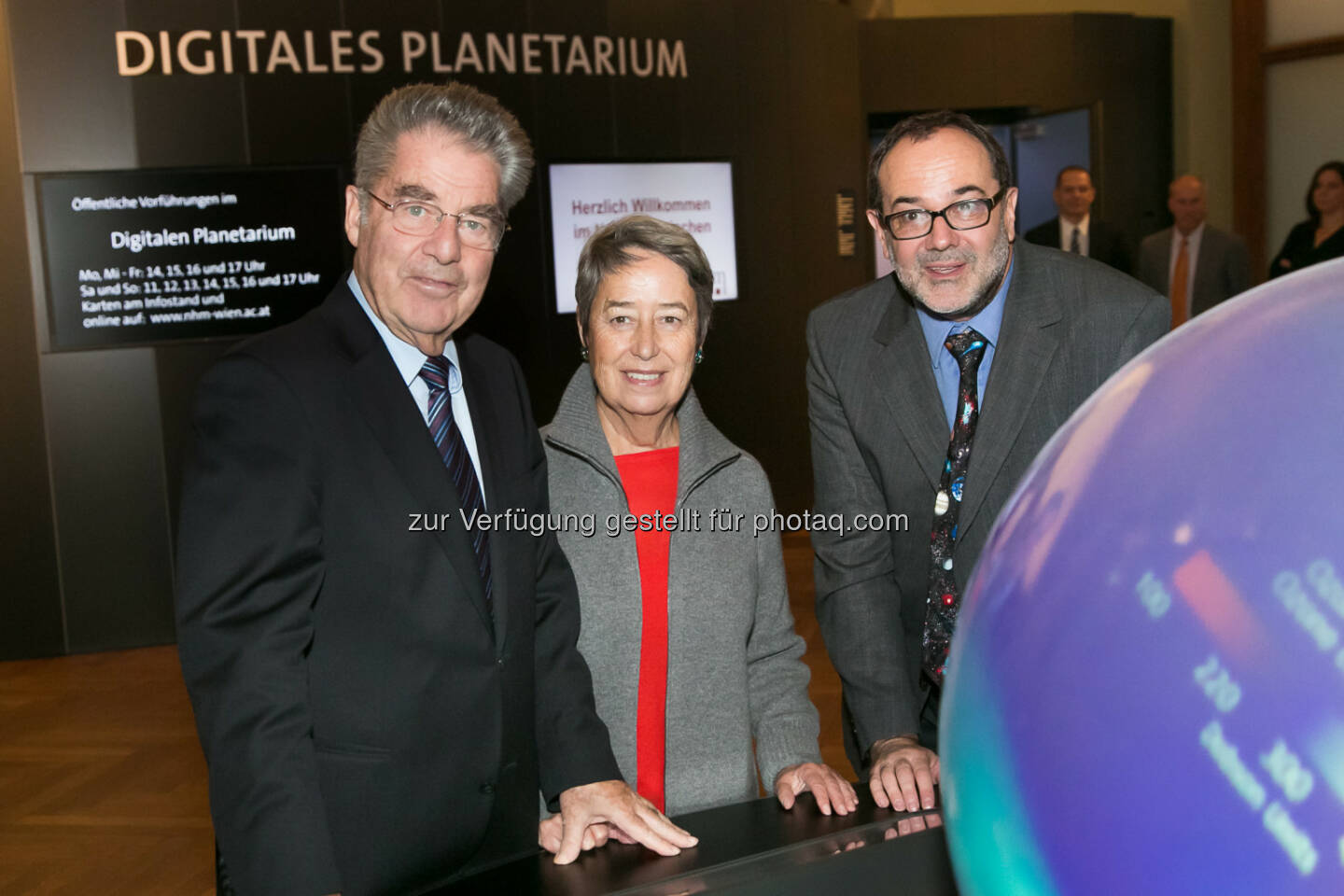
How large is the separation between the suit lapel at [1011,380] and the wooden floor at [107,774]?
94.4 inches

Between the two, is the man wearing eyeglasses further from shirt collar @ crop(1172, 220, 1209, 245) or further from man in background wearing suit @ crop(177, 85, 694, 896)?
shirt collar @ crop(1172, 220, 1209, 245)

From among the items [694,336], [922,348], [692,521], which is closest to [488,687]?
[692,521]

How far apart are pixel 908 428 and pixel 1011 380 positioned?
172 mm

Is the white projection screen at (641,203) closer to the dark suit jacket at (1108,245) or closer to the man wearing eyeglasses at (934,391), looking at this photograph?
the dark suit jacket at (1108,245)

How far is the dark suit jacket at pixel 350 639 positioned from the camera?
122 cm

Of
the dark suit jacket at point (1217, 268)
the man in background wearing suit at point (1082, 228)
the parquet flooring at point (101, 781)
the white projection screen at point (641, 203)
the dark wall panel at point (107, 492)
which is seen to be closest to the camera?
the parquet flooring at point (101, 781)

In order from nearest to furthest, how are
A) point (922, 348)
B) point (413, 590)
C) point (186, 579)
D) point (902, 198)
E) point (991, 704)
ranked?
point (991, 704) → point (186, 579) → point (413, 590) → point (902, 198) → point (922, 348)

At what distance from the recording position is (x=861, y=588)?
187 cm

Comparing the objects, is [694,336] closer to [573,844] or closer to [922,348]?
[922,348]

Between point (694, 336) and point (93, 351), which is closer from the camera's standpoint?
point (694, 336)

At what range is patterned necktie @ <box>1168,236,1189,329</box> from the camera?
7.02m

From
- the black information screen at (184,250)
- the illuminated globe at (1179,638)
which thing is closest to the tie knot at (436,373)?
the illuminated globe at (1179,638)

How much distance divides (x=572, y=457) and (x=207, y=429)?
0.70 m

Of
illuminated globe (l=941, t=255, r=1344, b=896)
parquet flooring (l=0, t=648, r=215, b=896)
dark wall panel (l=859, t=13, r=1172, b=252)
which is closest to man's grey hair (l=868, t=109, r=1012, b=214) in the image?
illuminated globe (l=941, t=255, r=1344, b=896)
